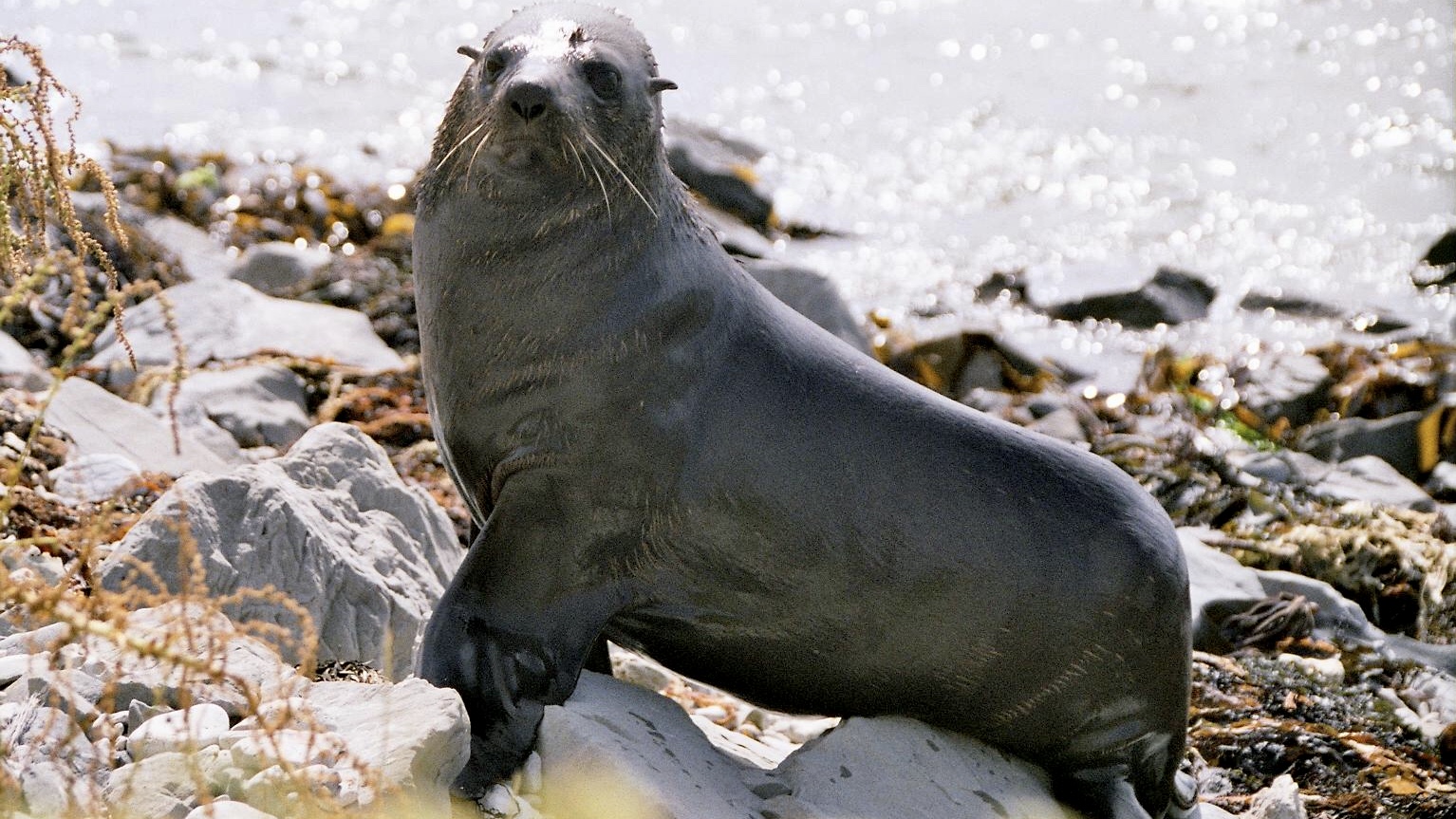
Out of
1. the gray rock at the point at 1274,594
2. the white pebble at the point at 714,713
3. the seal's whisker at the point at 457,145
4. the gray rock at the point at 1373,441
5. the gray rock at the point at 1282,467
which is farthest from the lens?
the gray rock at the point at 1373,441

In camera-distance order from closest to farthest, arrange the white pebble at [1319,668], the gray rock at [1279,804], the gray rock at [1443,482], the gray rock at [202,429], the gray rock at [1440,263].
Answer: the gray rock at [1279,804] → the white pebble at [1319,668] → the gray rock at [202,429] → the gray rock at [1443,482] → the gray rock at [1440,263]

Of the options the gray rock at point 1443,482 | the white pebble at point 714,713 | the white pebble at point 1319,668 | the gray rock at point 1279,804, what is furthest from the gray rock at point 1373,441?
the white pebble at point 714,713

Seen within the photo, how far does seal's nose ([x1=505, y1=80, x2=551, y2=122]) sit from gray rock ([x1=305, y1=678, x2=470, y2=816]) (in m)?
1.44

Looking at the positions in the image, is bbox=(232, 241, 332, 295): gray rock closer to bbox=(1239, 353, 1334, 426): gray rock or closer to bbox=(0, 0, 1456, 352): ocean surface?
bbox=(0, 0, 1456, 352): ocean surface

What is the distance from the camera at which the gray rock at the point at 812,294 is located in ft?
32.4

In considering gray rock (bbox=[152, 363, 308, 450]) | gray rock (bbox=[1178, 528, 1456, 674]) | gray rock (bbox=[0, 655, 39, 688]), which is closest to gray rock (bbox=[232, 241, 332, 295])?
gray rock (bbox=[152, 363, 308, 450])

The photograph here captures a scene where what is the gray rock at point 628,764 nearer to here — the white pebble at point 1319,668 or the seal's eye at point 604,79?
the seal's eye at point 604,79

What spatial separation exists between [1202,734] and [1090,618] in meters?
1.91

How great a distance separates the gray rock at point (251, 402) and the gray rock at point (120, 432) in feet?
1.23

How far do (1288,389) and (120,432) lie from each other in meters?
7.39

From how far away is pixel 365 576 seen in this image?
17.6 ft

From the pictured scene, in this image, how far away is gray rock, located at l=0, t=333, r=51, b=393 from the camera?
23.7 feet

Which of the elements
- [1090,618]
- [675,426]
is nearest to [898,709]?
[1090,618]

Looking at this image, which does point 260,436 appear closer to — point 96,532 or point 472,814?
point 472,814
